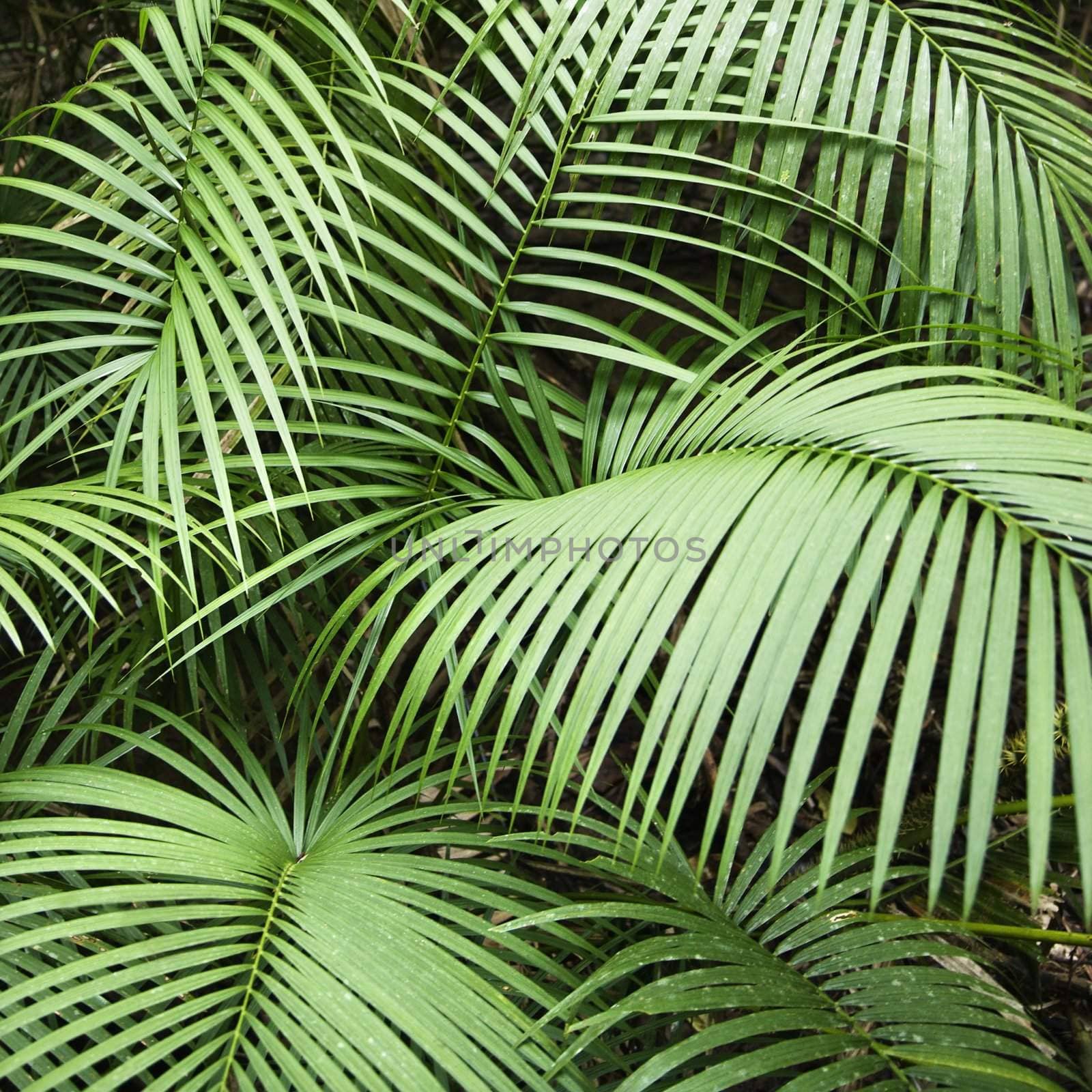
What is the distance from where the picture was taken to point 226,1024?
2.05ft

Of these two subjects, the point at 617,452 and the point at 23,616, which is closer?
the point at 617,452

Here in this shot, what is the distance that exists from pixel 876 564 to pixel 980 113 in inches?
21.3

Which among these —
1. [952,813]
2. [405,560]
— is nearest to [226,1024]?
[405,560]

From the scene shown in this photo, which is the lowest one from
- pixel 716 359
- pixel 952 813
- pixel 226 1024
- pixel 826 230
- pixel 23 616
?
pixel 226 1024

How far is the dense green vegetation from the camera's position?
0.54m

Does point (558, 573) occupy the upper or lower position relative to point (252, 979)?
upper

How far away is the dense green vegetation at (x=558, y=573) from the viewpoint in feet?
1.78

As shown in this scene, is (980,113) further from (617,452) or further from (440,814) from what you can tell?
(440,814)

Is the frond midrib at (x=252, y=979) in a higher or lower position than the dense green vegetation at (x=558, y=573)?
lower

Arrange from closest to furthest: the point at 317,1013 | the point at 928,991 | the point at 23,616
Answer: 1. the point at 317,1013
2. the point at 928,991
3. the point at 23,616

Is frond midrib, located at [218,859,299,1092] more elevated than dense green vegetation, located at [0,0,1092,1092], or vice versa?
dense green vegetation, located at [0,0,1092,1092]

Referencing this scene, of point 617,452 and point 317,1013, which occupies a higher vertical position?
point 617,452

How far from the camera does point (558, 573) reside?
0.65 m

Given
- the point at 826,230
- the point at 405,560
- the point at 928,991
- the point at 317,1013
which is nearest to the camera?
the point at 317,1013
